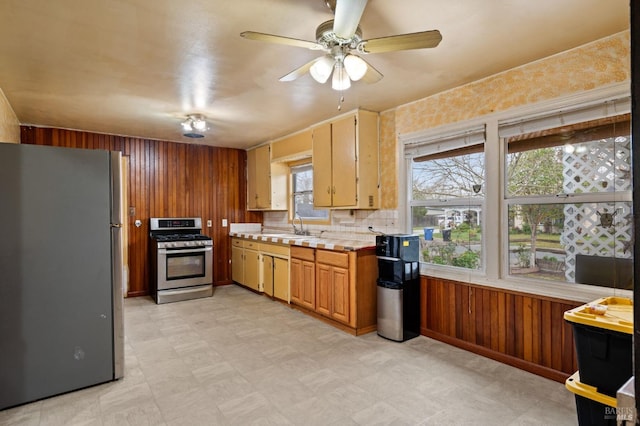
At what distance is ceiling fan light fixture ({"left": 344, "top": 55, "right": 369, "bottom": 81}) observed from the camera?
2131 millimetres

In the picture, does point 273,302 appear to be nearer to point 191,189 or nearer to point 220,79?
point 191,189

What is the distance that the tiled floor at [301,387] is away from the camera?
2205 mm

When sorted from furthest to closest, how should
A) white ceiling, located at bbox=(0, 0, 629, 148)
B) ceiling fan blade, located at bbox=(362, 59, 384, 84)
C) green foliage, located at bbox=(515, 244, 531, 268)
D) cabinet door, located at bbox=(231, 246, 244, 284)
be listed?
cabinet door, located at bbox=(231, 246, 244, 284) → green foliage, located at bbox=(515, 244, 531, 268) → ceiling fan blade, located at bbox=(362, 59, 384, 84) → white ceiling, located at bbox=(0, 0, 629, 148)

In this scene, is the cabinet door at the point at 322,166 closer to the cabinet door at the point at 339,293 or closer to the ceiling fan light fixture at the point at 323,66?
the cabinet door at the point at 339,293

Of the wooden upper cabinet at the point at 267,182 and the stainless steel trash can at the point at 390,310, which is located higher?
the wooden upper cabinet at the point at 267,182

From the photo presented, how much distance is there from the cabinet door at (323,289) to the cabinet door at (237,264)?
2.05 meters

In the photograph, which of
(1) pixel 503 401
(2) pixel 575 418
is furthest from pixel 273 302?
(2) pixel 575 418

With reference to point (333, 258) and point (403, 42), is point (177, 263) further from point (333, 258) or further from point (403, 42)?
point (403, 42)

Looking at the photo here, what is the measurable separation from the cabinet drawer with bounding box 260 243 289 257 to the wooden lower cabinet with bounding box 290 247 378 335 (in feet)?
1.72

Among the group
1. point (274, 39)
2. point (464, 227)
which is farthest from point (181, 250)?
point (274, 39)

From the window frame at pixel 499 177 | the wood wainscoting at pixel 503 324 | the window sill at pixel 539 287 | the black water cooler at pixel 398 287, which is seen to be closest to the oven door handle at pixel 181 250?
the black water cooler at pixel 398 287


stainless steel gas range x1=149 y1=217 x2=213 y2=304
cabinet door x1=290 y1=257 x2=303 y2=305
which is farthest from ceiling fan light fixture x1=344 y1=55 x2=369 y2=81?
stainless steel gas range x1=149 y1=217 x2=213 y2=304

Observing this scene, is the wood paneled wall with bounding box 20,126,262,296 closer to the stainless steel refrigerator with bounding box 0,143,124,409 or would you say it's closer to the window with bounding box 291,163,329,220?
the window with bounding box 291,163,329,220

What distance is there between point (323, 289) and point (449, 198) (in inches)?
Answer: 65.8
